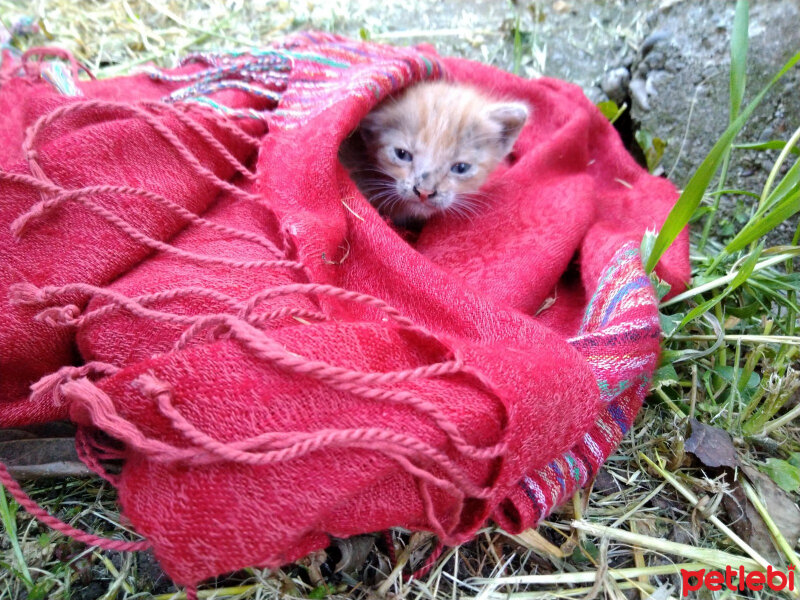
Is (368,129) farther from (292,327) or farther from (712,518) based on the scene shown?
(712,518)

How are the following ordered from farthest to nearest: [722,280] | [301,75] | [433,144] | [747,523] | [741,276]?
[433,144], [301,75], [722,280], [741,276], [747,523]

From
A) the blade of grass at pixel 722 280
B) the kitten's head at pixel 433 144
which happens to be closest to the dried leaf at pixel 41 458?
the kitten's head at pixel 433 144

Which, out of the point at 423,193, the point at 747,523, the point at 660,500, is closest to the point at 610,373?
the point at 660,500

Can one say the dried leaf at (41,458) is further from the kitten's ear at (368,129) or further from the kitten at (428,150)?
the kitten's ear at (368,129)

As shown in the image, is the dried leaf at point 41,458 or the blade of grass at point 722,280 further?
the blade of grass at point 722,280

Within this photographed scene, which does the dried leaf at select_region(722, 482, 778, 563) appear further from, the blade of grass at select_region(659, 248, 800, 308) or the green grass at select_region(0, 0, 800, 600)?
the blade of grass at select_region(659, 248, 800, 308)

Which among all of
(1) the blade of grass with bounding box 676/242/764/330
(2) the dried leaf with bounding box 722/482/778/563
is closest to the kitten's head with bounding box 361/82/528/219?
(1) the blade of grass with bounding box 676/242/764/330

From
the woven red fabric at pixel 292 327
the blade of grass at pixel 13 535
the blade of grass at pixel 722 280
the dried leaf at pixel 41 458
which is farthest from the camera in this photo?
the blade of grass at pixel 722 280
